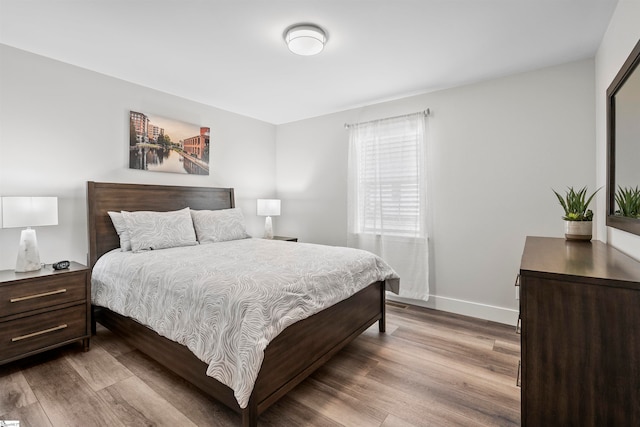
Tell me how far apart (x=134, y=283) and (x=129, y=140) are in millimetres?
1813

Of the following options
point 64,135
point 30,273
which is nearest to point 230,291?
point 30,273

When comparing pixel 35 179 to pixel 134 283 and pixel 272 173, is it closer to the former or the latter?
A: pixel 134 283

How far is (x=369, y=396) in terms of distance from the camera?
1911 millimetres

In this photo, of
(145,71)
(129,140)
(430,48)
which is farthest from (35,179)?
(430,48)

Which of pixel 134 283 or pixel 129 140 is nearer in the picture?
pixel 134 283

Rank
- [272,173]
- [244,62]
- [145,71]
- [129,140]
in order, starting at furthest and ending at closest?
[272,173], [129,140], [145,71], [244,62]

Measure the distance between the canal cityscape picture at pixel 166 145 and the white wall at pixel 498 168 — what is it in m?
2.33

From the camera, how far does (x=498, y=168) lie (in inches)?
121

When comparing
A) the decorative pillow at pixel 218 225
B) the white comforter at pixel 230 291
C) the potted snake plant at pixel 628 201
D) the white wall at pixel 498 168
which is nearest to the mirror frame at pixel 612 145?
the potted snake plant at pixel 628 201

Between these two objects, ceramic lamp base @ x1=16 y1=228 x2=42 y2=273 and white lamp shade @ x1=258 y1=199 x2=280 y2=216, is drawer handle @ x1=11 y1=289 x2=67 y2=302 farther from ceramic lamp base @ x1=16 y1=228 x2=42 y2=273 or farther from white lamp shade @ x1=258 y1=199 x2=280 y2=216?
white lamp shade @ x1=258 y1=199 x2=280 y2=216

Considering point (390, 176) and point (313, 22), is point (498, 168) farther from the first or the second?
point (313, 22)

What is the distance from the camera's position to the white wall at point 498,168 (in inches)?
108

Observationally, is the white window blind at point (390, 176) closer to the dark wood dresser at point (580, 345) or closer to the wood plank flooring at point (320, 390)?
the wood plank flooring at point (320, 390)

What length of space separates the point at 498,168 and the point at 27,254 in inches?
168
